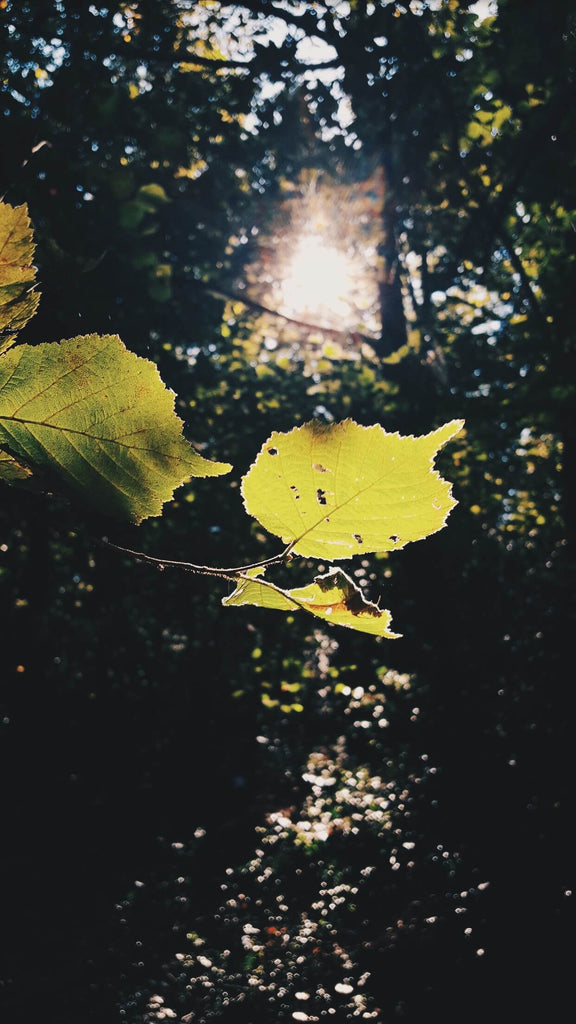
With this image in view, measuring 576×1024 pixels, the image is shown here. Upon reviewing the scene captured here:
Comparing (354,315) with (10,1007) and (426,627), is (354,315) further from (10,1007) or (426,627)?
(10,1007)

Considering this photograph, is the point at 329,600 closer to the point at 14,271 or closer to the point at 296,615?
the point at 14,271

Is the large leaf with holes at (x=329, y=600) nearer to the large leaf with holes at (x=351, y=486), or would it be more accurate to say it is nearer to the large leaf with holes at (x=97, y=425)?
the large leaf with holes at (x=351, y=486)

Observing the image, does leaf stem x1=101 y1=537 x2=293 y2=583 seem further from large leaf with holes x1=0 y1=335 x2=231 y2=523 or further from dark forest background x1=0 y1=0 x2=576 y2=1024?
dark forest background x1=0 y1=0 x2=576 y2=1024

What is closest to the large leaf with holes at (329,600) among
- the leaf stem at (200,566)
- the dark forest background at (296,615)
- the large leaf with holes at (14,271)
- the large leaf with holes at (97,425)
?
the leaf stem at (200,566)

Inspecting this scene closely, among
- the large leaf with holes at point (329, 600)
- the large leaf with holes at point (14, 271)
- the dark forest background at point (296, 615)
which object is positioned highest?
the dark forest background at point (296, 615)

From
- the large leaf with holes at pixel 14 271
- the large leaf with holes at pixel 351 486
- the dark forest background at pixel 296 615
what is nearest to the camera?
the large leaf with holes at pixel 14 271

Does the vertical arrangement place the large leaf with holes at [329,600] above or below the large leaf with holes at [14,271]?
below
